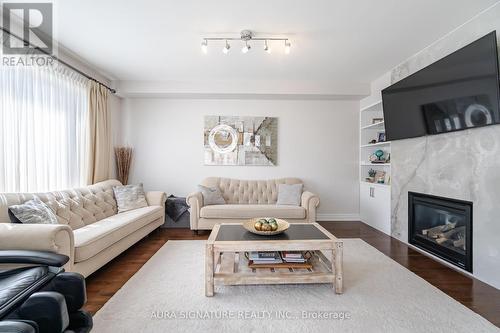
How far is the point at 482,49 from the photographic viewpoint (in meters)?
2.23

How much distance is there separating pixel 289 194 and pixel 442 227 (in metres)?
2.10

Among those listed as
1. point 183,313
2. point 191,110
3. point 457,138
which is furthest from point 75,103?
point 457,138

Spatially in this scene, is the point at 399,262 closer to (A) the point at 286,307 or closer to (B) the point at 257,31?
(A) the point at 286,307

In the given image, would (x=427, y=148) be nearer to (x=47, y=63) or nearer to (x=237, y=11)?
(x=237, y=11)

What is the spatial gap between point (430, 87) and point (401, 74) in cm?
89

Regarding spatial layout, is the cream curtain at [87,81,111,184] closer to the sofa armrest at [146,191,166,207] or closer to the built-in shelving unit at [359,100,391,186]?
the sofa armrest at [146,191,166,207]

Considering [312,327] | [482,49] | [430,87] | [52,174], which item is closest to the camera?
[312,327]

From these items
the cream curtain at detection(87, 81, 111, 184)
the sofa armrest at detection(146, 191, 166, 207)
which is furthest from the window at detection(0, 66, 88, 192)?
the sofa armrest at detection(146, 191, 166, 207)

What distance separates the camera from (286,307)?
1915mm

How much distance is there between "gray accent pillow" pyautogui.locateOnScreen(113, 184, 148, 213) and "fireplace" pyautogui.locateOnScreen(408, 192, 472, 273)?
3975mm

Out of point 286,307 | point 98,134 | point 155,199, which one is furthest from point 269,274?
point 98,134

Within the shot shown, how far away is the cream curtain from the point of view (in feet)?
12.2

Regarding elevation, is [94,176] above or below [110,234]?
above

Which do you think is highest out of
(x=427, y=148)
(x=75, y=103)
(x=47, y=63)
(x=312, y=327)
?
(x=47, y=63)
